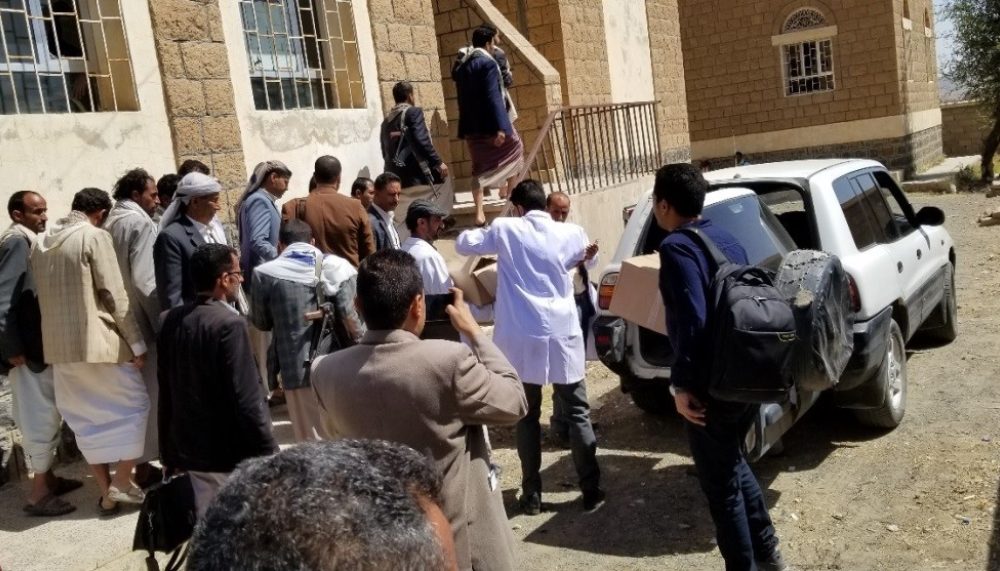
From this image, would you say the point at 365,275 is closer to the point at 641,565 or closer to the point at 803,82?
the point at 641,565

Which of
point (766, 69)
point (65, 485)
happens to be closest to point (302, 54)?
point (65, 485)

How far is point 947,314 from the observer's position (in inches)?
287

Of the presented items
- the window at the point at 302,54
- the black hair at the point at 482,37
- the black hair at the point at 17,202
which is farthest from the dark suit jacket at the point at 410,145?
the black hair at the point at 17,202

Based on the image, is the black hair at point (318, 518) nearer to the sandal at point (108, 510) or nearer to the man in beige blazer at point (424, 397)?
the man in beige blazer at point (424, 397)

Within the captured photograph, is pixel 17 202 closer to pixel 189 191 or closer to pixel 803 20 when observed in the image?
pixel 189 191

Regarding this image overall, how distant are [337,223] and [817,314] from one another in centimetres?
313

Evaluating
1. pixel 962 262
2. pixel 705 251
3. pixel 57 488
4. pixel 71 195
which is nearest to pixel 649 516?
pixel 705 251

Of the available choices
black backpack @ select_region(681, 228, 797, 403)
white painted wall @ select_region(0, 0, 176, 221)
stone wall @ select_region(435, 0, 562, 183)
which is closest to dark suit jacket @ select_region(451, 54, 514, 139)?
stone wall @ select_region(435, 0, 562, 183)

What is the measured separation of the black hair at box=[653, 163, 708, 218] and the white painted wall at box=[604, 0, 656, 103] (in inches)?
422

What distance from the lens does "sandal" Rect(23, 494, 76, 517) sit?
5078mm

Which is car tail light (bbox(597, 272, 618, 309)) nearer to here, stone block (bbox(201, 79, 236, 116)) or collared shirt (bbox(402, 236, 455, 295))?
collared shirt (bbox(402, 236, 455, 295))

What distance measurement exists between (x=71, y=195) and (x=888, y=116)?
74.3 feet

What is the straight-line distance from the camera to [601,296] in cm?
567

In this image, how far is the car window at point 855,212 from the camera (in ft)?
18.2
